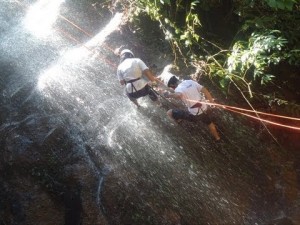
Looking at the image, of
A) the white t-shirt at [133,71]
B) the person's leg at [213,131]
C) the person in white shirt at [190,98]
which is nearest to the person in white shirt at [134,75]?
the white t-shirt at [133,71]

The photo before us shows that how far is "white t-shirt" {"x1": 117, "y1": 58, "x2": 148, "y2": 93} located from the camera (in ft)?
23.9

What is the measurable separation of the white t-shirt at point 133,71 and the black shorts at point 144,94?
0.43ft

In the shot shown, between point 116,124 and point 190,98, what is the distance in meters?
2.30

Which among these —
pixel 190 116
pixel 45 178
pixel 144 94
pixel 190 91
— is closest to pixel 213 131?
pixel 190 116

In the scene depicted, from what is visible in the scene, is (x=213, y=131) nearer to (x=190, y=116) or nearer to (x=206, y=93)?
(x=190, y=116)

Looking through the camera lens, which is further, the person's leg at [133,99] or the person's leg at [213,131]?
the person's leg at [133,99]

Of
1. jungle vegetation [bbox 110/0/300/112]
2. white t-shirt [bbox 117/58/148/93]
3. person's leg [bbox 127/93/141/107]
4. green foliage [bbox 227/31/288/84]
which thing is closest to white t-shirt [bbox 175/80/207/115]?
jungle vegetation [bbox 110/0/300/112]

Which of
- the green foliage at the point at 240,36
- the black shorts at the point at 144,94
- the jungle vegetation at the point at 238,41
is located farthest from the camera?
the black shorts at the point at 144,94

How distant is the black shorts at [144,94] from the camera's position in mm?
7656

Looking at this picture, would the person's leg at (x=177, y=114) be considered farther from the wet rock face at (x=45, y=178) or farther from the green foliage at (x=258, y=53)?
the wet rock face at (x=45, y=178)

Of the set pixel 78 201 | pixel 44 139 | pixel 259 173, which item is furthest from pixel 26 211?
pixel 259 173

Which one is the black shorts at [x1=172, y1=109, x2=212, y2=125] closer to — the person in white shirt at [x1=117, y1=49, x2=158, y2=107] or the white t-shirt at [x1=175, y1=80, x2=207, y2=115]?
the white t-shirt at [x1=175, y1=80, x2=207, y2=115]

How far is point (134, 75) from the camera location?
735 centimetres

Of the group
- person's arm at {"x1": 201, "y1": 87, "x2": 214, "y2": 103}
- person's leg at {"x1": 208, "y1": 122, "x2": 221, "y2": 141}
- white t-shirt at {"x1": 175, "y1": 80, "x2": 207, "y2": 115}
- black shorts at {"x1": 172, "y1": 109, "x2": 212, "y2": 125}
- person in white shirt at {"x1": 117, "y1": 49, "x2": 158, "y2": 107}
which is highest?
person in white shirt at {"x1": 117, "y1": 49, "x2": 158, "y2": 107}
